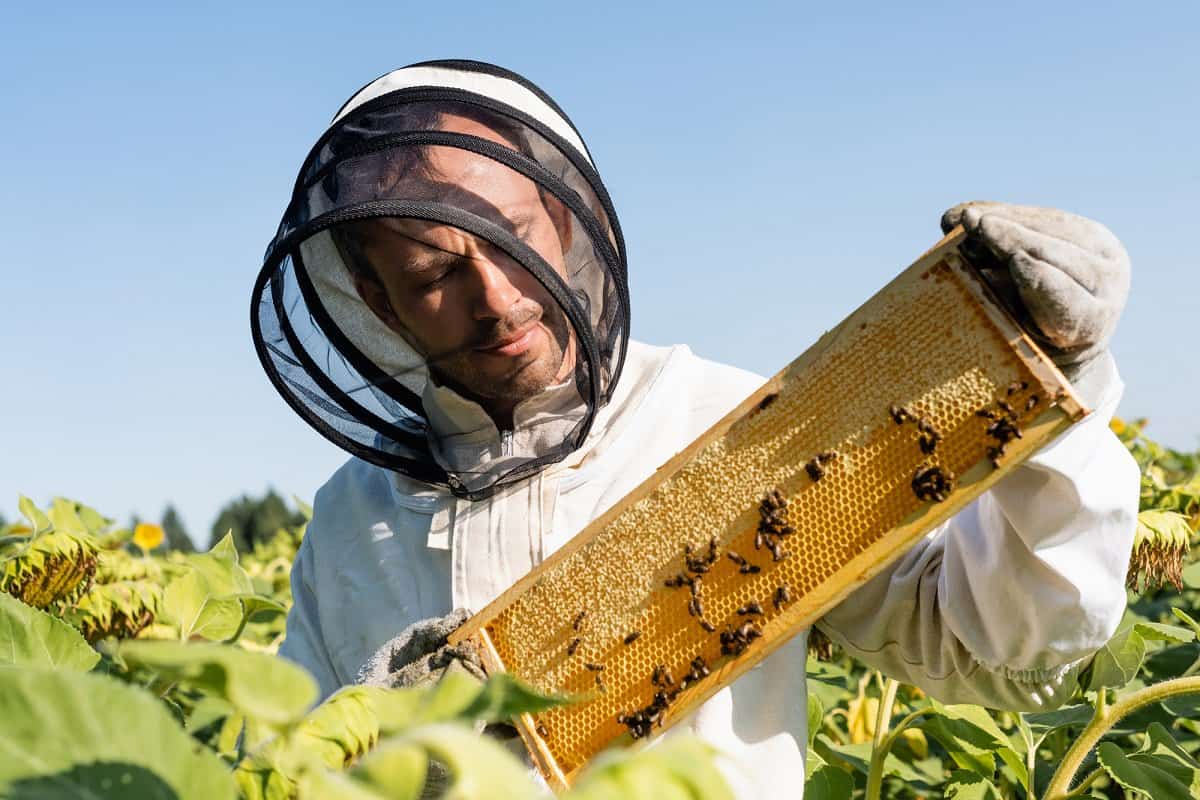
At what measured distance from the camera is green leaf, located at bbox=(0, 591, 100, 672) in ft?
3.94

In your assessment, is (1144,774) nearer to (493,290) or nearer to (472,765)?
(493,290)

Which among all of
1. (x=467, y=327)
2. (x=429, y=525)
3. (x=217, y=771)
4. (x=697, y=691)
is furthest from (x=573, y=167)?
(x=217, y=771)

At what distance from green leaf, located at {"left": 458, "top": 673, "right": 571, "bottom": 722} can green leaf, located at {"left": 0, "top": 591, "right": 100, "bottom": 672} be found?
2.33ft

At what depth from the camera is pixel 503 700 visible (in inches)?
27.0

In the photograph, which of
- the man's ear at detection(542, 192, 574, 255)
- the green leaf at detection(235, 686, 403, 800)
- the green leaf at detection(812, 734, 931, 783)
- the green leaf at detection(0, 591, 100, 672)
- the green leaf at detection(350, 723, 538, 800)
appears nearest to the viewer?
the green leaf at detection(350, 723, 538, 800)

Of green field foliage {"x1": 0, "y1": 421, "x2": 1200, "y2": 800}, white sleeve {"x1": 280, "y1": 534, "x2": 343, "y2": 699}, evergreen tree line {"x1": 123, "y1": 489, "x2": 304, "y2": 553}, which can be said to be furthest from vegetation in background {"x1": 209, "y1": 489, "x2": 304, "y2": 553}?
white sleeve {"x1": 280, "y1": 534, "x2": 343, "y2": 699}

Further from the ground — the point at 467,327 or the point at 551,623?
the point at 467,327

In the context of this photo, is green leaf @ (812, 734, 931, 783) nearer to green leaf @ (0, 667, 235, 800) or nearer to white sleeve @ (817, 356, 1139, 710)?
white sleeve @ (817, 356, 1139, 710)

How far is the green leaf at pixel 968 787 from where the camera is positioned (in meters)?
2.36

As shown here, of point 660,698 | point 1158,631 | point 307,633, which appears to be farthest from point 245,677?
point 1158,631

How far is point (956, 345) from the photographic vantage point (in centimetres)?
160

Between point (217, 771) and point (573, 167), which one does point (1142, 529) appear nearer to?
point (573, 167)

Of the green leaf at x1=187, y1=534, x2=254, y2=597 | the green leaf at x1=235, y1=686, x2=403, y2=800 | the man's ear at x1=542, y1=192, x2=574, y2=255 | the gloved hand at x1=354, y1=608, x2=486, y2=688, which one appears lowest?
the green leaf at x1=235, y1=686, x2=403, y2=800

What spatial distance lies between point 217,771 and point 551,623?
1.14 m
